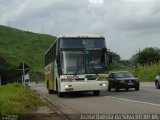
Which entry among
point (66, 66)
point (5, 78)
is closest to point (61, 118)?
point (66, 66)

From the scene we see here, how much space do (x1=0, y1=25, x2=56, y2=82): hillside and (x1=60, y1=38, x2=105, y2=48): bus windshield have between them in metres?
104

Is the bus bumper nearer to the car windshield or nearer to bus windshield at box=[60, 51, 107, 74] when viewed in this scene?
bus windshield at box=[60, 51, 107, 74]

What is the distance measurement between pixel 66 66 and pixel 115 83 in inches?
277

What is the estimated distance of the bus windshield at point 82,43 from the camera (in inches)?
1135

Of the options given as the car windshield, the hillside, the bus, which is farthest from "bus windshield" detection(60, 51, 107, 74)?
the hillside

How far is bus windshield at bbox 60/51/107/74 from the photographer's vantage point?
2831 centimetres

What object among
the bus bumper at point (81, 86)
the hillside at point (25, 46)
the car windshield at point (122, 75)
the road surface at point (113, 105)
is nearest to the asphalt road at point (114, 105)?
the road surface at point (113, 105)

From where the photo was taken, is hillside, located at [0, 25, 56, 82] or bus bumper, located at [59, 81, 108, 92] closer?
bus bumper, located at [59, 81, 108, 92]

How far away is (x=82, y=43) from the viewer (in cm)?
2905

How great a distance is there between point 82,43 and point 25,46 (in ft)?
425

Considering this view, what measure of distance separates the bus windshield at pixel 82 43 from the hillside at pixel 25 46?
4078 inches

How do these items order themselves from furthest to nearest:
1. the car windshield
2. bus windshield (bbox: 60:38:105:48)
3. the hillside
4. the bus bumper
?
the hillside < the car windshield < bus windshield (bbox: 60:38:105:48) < the bus bumper

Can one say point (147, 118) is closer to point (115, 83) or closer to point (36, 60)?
point (115, 83)

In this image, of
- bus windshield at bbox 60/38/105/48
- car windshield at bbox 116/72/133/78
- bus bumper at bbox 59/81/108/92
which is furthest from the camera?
car windshield at bbox 116/72/133/78
